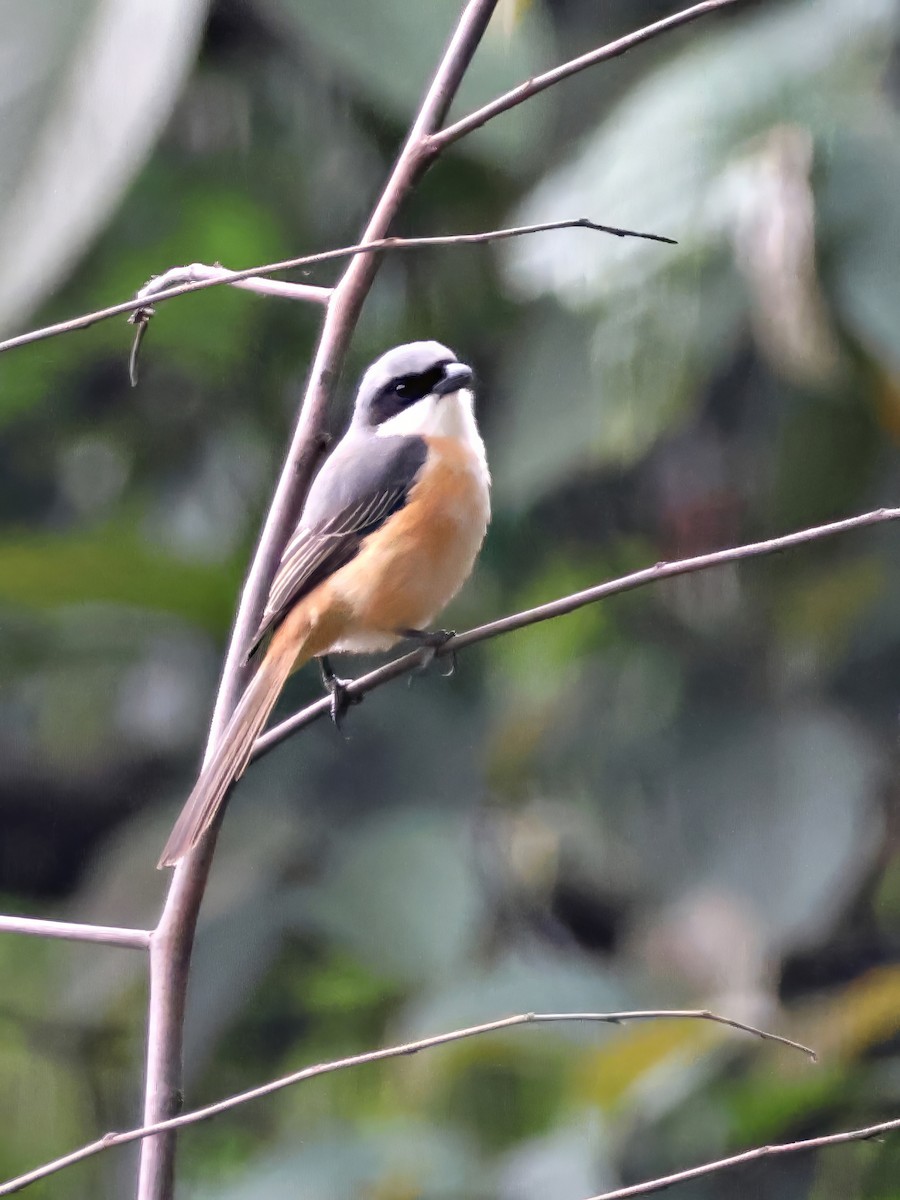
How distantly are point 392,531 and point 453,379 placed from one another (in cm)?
28

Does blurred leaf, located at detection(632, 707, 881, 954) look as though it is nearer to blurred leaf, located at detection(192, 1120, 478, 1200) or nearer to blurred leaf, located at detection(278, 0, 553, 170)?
blurred leaf, located at detection(192, 1120, 478, 1200)

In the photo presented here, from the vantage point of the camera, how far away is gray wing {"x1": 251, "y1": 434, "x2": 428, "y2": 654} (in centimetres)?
257

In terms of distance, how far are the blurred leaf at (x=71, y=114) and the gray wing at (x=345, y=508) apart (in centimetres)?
99

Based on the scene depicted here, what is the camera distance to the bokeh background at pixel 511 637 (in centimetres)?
251

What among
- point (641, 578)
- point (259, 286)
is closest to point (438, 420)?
point (259, 286)

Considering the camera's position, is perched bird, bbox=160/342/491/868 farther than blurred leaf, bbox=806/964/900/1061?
Yes

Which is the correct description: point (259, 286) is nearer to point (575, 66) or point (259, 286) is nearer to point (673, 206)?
point (575, 66)

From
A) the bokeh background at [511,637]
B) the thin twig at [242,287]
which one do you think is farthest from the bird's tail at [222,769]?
the bokeh background at [511,637]

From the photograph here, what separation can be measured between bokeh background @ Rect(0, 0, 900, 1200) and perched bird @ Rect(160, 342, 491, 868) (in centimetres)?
22

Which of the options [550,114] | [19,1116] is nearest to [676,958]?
[19,1116]

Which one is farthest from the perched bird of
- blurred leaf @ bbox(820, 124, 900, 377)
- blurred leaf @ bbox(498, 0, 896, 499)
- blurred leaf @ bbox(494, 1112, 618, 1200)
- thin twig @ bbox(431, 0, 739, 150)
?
thin twig @ bbox(431, 0, 739, 150)

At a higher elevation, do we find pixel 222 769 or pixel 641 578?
pixel 641 578

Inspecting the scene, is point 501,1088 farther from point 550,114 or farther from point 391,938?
point 550,114

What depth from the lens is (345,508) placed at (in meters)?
2.69
